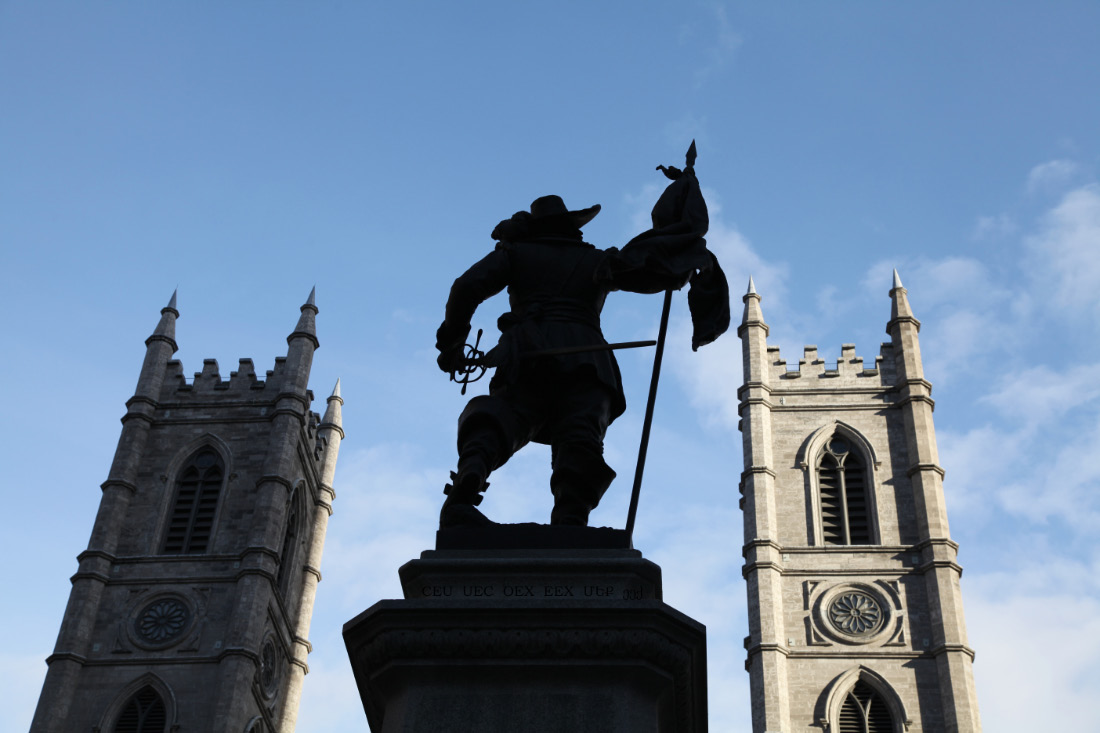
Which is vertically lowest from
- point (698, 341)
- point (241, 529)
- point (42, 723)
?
point (698, 341)

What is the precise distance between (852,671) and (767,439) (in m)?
7.38

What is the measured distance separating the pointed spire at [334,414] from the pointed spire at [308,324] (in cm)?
386

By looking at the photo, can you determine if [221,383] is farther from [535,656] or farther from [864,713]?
[535,656]

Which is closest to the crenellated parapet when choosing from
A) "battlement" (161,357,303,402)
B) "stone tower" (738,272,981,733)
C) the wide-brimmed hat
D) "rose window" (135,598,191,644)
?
"battlement" (161,357,303,402)

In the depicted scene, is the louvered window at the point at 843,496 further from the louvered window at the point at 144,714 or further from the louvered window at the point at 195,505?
the louvered window at the point at 144,714

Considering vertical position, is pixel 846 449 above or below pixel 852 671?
above

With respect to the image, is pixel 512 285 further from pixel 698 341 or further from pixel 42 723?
pixel 42 723

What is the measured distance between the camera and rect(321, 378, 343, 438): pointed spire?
158 feet

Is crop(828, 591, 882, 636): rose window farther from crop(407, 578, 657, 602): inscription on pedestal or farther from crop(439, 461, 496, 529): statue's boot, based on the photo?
crop(407, 578, 657, 602): inscription on pedestal

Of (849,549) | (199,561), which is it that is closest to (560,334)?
(849,549)

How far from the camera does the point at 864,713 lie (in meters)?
34.2

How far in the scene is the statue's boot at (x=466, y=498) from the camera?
15.5 feet

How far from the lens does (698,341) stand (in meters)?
5.24

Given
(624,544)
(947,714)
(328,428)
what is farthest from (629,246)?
(328,428)
